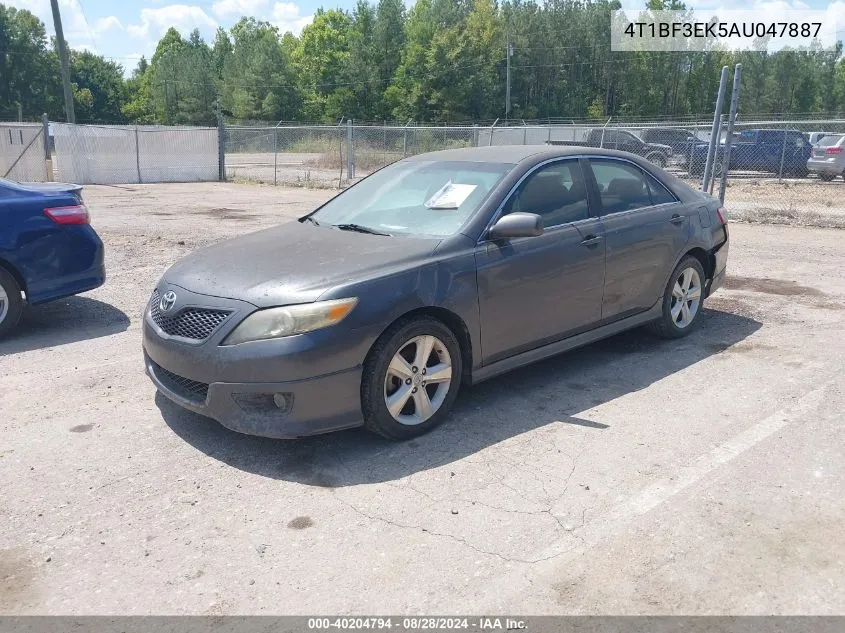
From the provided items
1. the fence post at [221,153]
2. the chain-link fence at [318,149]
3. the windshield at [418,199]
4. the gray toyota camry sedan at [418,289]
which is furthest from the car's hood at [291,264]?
the fence post at [221,153]

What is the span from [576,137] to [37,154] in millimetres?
16399

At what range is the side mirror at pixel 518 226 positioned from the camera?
14.5ft

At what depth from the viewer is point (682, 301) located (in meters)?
6.05

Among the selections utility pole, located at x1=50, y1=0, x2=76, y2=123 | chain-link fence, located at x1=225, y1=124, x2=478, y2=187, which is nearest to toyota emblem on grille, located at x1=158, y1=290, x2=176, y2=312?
chain-link fence, located at x1=225, y1=124, x2=478, y2=187

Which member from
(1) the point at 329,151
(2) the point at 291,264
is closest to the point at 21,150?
(1) the point at 329,151

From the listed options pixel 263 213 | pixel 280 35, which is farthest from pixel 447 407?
pixel 280 35

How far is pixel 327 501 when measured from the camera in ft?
11.6

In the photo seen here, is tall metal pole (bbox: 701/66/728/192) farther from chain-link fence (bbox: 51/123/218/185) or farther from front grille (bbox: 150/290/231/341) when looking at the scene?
chain-link fence (bbox: 51/123/218/185)

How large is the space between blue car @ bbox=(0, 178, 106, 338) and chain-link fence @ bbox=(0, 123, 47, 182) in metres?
18.4

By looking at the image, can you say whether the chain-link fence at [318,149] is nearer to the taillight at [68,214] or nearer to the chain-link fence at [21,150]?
the chain-link fence at [21,150]

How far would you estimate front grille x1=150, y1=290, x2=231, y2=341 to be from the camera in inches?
155

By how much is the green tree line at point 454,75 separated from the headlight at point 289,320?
6015cm

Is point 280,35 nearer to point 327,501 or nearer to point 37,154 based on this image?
point 37,154

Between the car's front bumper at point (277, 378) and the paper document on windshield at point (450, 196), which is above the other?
the paper document on windshield at point (450, 196)
